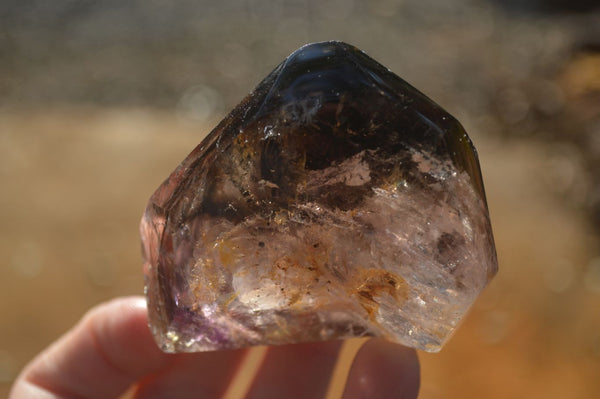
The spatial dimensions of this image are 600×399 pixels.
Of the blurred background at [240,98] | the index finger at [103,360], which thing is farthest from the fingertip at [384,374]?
the blurred background at [240,98]

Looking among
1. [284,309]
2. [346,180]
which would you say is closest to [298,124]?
[346,180]

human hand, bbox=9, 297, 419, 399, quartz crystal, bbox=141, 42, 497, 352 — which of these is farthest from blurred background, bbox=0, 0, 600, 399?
quartz crystal, bbox=141, 42, 497, 352

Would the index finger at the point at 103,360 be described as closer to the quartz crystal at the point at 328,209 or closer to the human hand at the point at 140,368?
the human hand at the point at 140,368

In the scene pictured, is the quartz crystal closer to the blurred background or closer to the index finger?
the index finger

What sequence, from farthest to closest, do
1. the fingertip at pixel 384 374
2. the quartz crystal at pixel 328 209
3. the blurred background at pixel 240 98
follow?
the blurred background at pixel 240 98 < the fingertip at pixel 384 374 < the quartz crystal at pixel 328 209

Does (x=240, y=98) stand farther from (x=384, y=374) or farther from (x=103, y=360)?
(x=384, y=374)

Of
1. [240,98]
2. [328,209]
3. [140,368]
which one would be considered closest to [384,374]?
[328,209]
